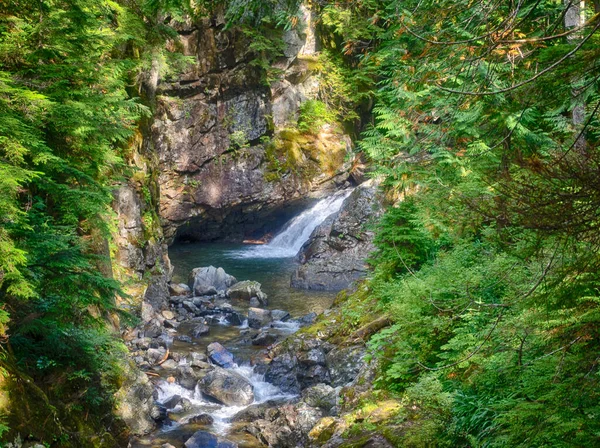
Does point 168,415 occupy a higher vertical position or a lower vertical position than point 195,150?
lower

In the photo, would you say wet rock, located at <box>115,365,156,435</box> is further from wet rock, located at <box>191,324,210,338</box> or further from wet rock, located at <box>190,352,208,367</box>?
wet rock, located at <box>191,324,210,338</box>

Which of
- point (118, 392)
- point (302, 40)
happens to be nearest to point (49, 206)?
point (118, 392)

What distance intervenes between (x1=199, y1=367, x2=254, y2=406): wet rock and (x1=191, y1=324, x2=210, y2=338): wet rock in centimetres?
297

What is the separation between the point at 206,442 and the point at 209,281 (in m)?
9.95

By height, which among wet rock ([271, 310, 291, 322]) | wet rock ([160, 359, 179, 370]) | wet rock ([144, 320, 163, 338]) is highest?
wet rock ([144, 320, 163, 338])

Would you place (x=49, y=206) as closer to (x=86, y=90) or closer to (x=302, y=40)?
(x=86, y=90)

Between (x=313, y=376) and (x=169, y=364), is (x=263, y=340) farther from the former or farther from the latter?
(x=313, y=376)

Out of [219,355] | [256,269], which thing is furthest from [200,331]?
[256,269]

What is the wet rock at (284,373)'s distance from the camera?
1016 centimetres

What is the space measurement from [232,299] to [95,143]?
9959mm

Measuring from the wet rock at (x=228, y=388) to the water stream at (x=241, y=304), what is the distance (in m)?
0.16

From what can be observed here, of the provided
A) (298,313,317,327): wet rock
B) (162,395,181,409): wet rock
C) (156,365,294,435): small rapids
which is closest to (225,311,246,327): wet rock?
(298,313,317,327): wet rock

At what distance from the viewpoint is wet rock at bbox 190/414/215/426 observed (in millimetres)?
9117

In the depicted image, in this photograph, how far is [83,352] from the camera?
6645mm
